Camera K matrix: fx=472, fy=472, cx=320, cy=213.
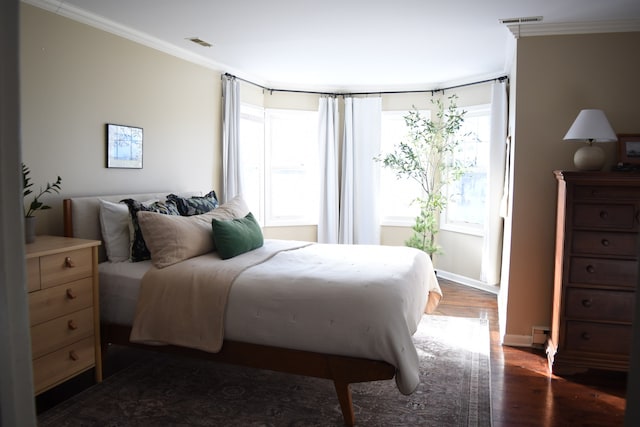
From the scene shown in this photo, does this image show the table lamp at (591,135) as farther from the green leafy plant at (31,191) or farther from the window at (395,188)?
the green leafy plant at (31,191)

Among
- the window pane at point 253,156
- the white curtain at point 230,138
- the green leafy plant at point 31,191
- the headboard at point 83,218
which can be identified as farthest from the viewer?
the window pane at point 253,156

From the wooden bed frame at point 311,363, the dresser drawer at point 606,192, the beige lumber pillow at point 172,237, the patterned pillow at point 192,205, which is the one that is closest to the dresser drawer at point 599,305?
the dresser drawer at point 606,192

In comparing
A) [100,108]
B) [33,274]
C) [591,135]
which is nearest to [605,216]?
[591,135]

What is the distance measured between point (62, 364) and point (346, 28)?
3.07 m

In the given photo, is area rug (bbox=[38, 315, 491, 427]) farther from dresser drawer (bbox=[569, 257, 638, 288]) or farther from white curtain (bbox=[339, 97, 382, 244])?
white curtain (bbox=[339, 97, 382, 244])

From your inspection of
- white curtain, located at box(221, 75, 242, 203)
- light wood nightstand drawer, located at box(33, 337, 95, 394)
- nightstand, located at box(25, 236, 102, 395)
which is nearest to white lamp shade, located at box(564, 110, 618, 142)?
nightstand, located at box(25, 236, 102, 395)

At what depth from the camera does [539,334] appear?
3676 millimetres

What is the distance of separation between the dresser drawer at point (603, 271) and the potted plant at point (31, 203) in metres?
3.44

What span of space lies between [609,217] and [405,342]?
172cm

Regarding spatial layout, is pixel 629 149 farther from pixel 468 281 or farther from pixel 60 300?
pixel 60 300

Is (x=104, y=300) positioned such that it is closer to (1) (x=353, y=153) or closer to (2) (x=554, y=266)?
(2) (x=554, y=266)

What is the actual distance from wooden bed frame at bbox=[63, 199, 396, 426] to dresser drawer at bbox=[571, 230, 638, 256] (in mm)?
1655

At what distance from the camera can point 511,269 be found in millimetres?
3725

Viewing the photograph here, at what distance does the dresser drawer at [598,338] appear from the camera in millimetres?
3143
